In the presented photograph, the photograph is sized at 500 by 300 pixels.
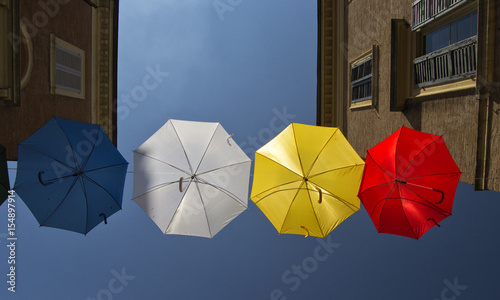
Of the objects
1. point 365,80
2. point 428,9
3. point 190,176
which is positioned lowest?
point 190,176

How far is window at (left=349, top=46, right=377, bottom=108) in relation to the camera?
32.0 ft

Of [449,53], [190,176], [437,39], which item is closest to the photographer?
[449,53]

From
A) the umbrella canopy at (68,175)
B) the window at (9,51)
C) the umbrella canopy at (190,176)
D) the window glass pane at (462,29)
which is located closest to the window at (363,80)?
the window glass pane at (462,29)

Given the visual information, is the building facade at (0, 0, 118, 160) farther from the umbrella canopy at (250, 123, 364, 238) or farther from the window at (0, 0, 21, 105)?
the umbrella canopy at (250, 123, 364, 238)

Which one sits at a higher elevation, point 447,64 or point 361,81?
point 361,81

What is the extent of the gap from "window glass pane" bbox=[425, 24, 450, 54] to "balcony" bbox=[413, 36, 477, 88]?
347mm

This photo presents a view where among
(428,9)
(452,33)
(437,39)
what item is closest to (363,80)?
(437,39)

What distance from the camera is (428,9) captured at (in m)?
7.43

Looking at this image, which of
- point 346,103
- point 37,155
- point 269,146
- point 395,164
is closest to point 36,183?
point 37,155

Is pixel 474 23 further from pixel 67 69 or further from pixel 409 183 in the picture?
pixel 67 69

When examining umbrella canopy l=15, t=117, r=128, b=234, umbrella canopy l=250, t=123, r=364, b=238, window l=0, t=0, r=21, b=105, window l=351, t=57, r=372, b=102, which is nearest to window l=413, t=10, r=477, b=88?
window l=351, t=57, r=372, b=102

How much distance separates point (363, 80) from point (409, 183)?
462 cm

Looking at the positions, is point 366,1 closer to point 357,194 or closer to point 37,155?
point 357,194

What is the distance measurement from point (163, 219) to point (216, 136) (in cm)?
281
